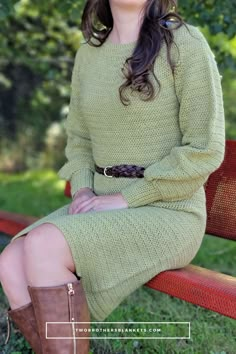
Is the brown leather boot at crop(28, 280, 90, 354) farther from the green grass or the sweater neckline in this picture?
the sweater neckline

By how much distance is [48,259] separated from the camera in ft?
7.74

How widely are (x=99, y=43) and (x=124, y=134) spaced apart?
0.50m

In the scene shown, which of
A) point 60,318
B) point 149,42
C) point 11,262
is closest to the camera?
point 60,318

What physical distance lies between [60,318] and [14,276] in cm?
30

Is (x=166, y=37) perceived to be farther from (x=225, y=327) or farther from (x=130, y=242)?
(x=225, y=327)

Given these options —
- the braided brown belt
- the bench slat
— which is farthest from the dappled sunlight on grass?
the bench slat

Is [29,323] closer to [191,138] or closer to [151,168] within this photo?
[151,168]

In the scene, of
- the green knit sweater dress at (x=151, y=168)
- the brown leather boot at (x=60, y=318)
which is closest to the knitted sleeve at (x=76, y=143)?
the green knit sweater dress at (x=151, y=168)

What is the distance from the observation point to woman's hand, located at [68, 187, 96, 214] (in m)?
2.81

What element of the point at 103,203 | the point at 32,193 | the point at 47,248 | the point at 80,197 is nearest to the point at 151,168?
the point at 103,203

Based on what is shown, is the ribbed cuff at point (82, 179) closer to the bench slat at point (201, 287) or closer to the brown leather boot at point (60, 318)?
the bench slat at point (201, 287)

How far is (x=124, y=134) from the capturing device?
8.87 feet

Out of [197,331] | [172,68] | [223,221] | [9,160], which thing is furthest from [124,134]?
[9,160]

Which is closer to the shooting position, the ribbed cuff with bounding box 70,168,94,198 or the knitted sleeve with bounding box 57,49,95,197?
the ribbed cuff with bounding box 70,168,94,198
